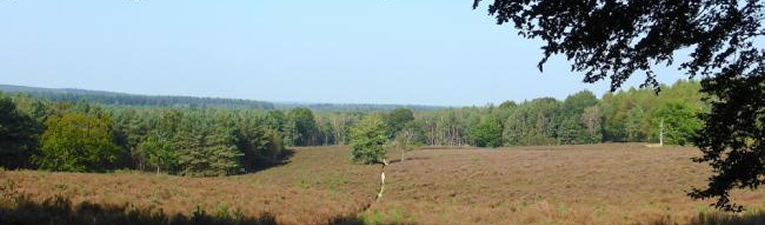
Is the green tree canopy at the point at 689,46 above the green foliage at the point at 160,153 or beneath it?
above

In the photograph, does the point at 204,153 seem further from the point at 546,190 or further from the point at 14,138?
the point at 546,190

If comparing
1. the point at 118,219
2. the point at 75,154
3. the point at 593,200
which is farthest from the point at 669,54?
the point at 75,154

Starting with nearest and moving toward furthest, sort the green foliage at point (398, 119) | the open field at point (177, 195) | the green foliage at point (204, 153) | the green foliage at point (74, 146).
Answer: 1. the open field at point (177, 195)
2. the green foliage at point (74, 146)
3. the green foliage at point (204, 153)
4. the green foliage at point (398, 119)

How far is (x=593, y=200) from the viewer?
29531 mm

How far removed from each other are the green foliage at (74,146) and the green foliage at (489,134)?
81.2m

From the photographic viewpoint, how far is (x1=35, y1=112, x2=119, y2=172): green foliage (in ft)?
203

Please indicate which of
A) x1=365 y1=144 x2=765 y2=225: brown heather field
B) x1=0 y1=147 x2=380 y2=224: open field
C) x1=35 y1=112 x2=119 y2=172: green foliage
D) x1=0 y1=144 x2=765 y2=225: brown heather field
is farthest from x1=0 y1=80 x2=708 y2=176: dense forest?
x1=0 y1=147 x2=380 y2=224: open field

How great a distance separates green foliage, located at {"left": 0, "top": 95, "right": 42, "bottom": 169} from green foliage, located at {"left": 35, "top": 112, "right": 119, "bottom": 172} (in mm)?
1367

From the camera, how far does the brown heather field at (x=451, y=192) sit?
16.1 m

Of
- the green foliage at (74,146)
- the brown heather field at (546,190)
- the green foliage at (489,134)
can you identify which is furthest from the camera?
the green foliage at (489,134)

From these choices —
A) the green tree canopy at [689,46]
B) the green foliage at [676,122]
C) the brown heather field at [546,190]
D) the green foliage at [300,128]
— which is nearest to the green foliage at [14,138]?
the brown heather field at [546,190]

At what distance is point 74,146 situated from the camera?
63375 millimetres

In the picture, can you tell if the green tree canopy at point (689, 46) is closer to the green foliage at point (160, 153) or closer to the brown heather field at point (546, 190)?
the brown heather field at point (546, 190)

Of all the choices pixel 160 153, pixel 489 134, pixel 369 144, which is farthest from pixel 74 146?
pixel 489 134
